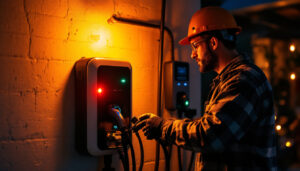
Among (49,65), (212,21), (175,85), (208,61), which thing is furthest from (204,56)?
(49,65)

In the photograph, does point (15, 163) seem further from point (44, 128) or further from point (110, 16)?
point (110, 16)

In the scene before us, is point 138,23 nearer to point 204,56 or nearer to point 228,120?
point 204,56

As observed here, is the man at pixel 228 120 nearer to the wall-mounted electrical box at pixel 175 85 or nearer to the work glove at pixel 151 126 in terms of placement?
the work glove at pixel 151 126

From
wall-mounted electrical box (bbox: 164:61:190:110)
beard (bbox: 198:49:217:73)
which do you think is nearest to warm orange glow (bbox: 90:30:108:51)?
wall-mounted electrical box (bbox: 164:61:190:110)

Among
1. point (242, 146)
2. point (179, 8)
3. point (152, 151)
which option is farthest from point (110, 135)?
point (179, 8)

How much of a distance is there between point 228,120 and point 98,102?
0.77 m

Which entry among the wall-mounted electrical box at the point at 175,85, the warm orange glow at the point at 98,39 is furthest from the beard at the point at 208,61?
the warm orange glow at the point at 98,39

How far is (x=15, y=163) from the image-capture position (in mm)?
1545

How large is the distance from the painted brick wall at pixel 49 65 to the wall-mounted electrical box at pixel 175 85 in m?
0.21

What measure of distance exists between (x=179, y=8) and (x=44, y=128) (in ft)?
4.25

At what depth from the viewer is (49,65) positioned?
65.0 inches

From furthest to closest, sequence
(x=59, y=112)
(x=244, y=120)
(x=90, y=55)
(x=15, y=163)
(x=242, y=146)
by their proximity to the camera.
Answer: (x=90, y=55) < (x=59, y=112) < (x=15, y=163) < (x=242, y=146) < (x=244, y=120)

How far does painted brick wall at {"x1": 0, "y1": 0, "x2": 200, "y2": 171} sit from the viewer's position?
5.03ft

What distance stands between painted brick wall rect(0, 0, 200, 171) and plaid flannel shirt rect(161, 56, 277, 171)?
62 centimetres
